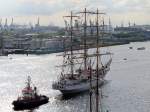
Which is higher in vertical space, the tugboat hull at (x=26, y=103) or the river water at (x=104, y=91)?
the tugboat hull at (x=26, y=103)

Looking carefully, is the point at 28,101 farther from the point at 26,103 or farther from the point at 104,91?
the point at 104,91

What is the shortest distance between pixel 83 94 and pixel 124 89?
5146 millimetres

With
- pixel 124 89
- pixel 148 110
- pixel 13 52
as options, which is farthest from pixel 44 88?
pixel 13 52

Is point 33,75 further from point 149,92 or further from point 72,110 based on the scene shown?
point 72,110

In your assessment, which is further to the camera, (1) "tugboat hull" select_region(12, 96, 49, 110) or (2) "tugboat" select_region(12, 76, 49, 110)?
(2) "tugboat" select_region(12, 76, 49, 110)

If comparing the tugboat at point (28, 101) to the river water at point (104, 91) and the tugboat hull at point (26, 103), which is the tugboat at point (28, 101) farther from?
the river water at point (104, 91)

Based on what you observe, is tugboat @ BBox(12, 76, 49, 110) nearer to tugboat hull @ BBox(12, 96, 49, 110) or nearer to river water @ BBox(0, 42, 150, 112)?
tugboat hull @ BBox(12, 96, 49, 110)

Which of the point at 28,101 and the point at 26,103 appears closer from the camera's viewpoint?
the point at 26,103

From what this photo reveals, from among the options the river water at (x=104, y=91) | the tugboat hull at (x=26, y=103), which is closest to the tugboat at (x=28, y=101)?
the tugboat hull at (x=26, y=103)

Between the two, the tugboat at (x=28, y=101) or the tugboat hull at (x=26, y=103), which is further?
the tugboat at (x=28, y=101)

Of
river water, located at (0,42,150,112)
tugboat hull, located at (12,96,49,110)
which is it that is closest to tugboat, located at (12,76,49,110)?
tugboat hull, located at (12,96,49,110)

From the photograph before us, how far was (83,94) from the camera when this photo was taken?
54.8 m

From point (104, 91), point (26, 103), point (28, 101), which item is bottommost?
point (104, 91)

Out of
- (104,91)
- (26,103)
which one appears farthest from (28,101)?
(104,91)
